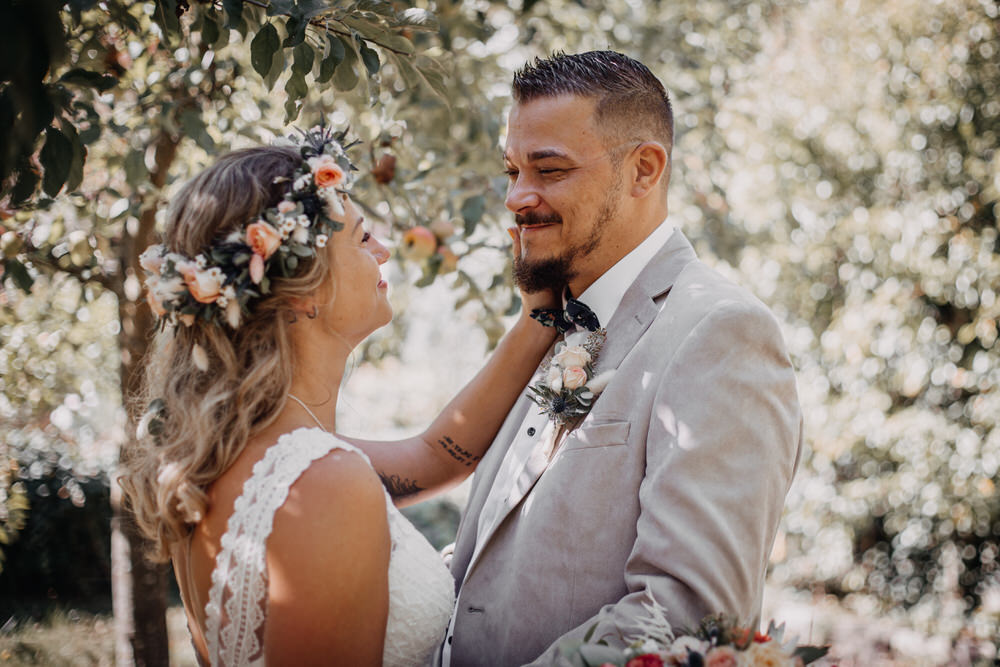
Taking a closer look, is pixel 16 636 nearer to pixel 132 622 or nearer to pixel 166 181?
pixel 132 622

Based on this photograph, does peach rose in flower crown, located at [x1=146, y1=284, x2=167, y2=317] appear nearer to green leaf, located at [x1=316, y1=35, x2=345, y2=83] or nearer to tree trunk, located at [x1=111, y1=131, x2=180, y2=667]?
green leaf, located at [x1=316, y1=35, x2=345, y2=83]

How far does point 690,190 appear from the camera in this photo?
599 centimetres

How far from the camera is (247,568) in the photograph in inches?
75.0

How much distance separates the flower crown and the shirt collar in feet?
2.72

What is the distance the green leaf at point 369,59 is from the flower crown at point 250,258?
268 millimetres

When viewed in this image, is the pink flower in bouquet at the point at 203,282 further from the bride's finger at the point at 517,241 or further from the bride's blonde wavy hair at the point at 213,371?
the bride's finger at the point at 517,241

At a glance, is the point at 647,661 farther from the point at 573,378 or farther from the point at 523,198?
the point at 523,198

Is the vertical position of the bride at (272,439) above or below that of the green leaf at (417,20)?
below

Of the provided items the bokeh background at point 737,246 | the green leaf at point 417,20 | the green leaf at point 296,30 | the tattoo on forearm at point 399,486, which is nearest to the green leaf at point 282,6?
the green leaf at point 296,30

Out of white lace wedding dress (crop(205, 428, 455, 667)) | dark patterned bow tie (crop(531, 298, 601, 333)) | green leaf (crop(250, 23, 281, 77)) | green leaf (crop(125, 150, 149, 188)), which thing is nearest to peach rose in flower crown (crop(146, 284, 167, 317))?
white lace wedding dress (crop(205, 428, 455, 667))

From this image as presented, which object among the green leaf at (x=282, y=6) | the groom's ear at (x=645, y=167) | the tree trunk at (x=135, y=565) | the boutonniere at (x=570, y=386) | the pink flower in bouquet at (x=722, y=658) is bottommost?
the tree trunk at (x=135, y=565)

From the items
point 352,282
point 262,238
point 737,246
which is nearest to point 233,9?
point 262,238

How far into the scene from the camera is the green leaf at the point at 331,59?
2.15 metres

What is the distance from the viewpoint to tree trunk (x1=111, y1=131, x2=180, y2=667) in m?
3.36
